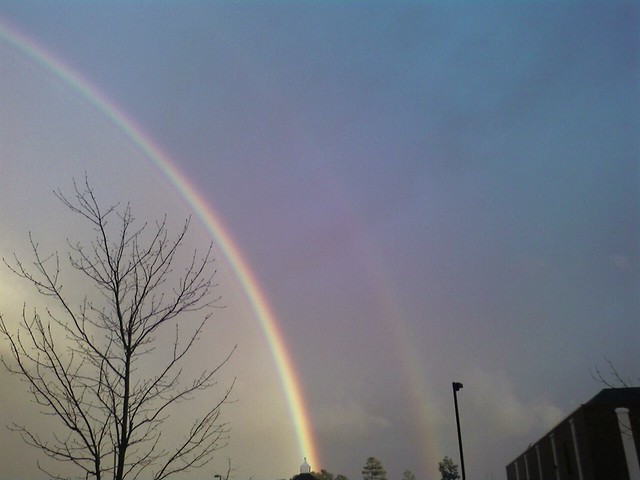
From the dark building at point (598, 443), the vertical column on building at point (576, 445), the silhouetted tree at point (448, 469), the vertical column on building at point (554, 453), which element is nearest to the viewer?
the dark building at point (598, 443)

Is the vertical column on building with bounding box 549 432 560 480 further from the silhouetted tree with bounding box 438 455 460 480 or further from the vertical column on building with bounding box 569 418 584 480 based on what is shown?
the silhouetted tree with bounding box 438 455 460 480

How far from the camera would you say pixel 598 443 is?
34.4 meters

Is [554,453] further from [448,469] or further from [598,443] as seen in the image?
[448,469]

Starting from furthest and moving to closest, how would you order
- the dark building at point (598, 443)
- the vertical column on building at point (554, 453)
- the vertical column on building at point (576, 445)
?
the vertical column on building at point (554, 453) < the vertical column on building at point (576, 445) < the dark building at point (598, 443)

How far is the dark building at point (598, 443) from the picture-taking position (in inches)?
1228

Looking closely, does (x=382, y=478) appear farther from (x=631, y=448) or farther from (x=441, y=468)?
(x=631, y=448)

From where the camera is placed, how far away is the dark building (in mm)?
31203

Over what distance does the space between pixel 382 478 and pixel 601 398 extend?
6875cm

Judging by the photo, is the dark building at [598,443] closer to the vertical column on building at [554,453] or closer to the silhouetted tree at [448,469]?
the vertical column on building at [554,453]

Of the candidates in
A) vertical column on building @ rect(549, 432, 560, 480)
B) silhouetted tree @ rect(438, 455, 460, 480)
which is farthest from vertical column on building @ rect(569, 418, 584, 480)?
silhouetted tree @ rect(438, 455, 460, 480)

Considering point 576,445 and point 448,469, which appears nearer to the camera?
point 576,445

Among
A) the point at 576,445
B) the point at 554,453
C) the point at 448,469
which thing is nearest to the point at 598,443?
the point at 576,445

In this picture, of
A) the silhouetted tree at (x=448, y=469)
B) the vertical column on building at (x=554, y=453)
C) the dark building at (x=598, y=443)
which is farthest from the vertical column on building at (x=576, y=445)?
the silhouetted tree at (x=448, y=469)

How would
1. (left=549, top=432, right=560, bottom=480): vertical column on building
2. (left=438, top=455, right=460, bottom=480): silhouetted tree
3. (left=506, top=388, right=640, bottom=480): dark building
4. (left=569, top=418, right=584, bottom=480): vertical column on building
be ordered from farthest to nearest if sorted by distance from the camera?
(left=438, top=455, right=460, bottom=480): silhouetted tree, (left=549, top=432, right=560, bottom=480): vertical column on building, (left=569, top=418, right=584, bottom=480): vertical column on building, (left=506, top=388, right=640, bottom=480): dark building
